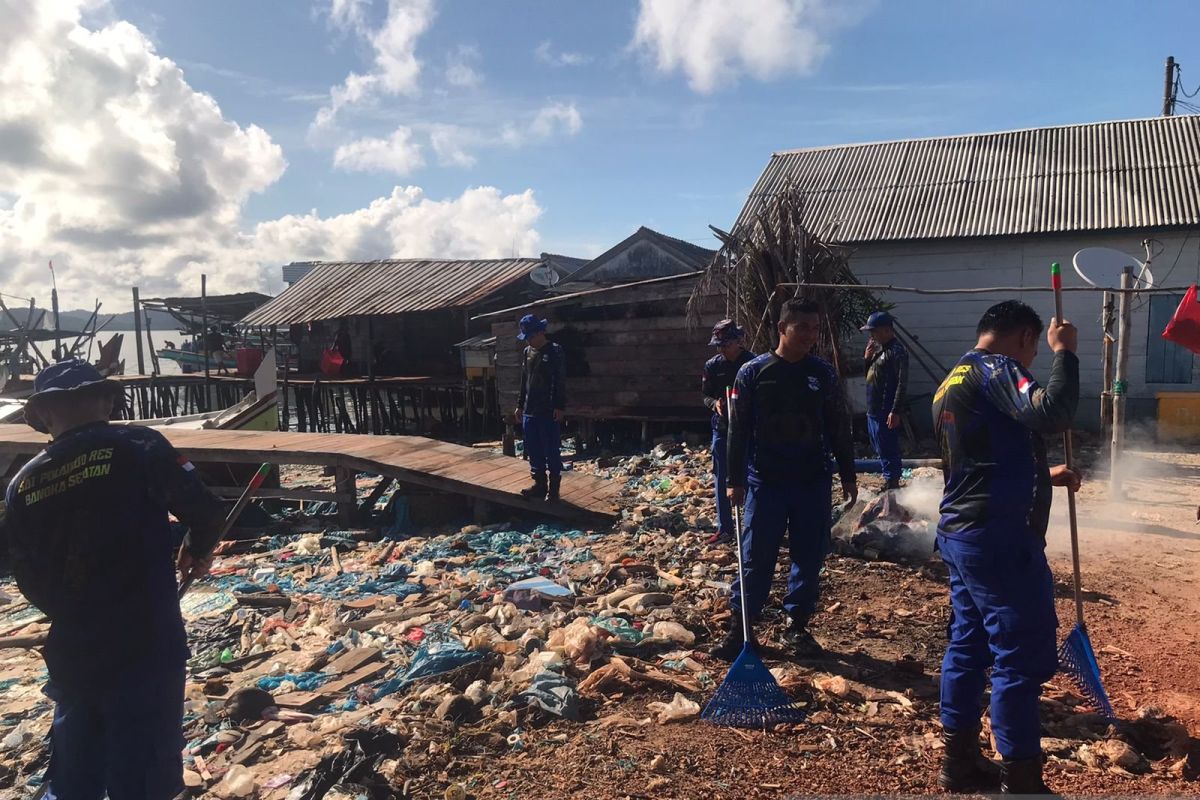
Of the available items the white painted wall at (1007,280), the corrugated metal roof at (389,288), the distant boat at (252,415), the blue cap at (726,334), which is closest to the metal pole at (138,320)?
the corrugated metal roof at (389,288)

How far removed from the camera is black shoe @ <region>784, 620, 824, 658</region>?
4139mm

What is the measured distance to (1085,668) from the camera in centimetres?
342

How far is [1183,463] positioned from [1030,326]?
9005mm

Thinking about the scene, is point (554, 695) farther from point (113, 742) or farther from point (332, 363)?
point (332, 363)

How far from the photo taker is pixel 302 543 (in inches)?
318

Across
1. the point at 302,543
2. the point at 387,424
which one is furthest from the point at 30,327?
the point at 302,543

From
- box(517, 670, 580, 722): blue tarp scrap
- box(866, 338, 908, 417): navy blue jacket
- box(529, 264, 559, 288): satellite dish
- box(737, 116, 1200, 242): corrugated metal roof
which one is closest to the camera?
box(517, 670, 580, 722): blue tarp scrap

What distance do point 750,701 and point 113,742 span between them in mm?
2436

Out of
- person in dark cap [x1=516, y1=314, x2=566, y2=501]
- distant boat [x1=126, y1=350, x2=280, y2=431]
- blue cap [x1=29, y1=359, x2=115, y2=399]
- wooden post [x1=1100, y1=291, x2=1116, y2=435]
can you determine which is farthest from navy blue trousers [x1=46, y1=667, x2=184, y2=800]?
distant boat [x1=126, y1=350, x2=280, y2=431]

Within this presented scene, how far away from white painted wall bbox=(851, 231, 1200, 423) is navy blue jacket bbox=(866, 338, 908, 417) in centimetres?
574

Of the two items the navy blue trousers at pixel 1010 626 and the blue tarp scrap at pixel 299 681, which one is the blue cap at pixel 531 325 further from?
the navy blue trousers at pixel 1010 626

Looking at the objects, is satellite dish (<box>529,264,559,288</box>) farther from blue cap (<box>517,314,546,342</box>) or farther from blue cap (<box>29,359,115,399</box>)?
blue cap (<box>29,359,115,399</box>)

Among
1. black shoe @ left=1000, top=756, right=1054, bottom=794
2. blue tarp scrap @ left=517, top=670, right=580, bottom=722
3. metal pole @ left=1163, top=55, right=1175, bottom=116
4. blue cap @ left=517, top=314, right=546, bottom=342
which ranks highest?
metal pole @ left=1163, top=55, right=1175, bottom=116

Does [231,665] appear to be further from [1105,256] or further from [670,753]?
[1105,256]
